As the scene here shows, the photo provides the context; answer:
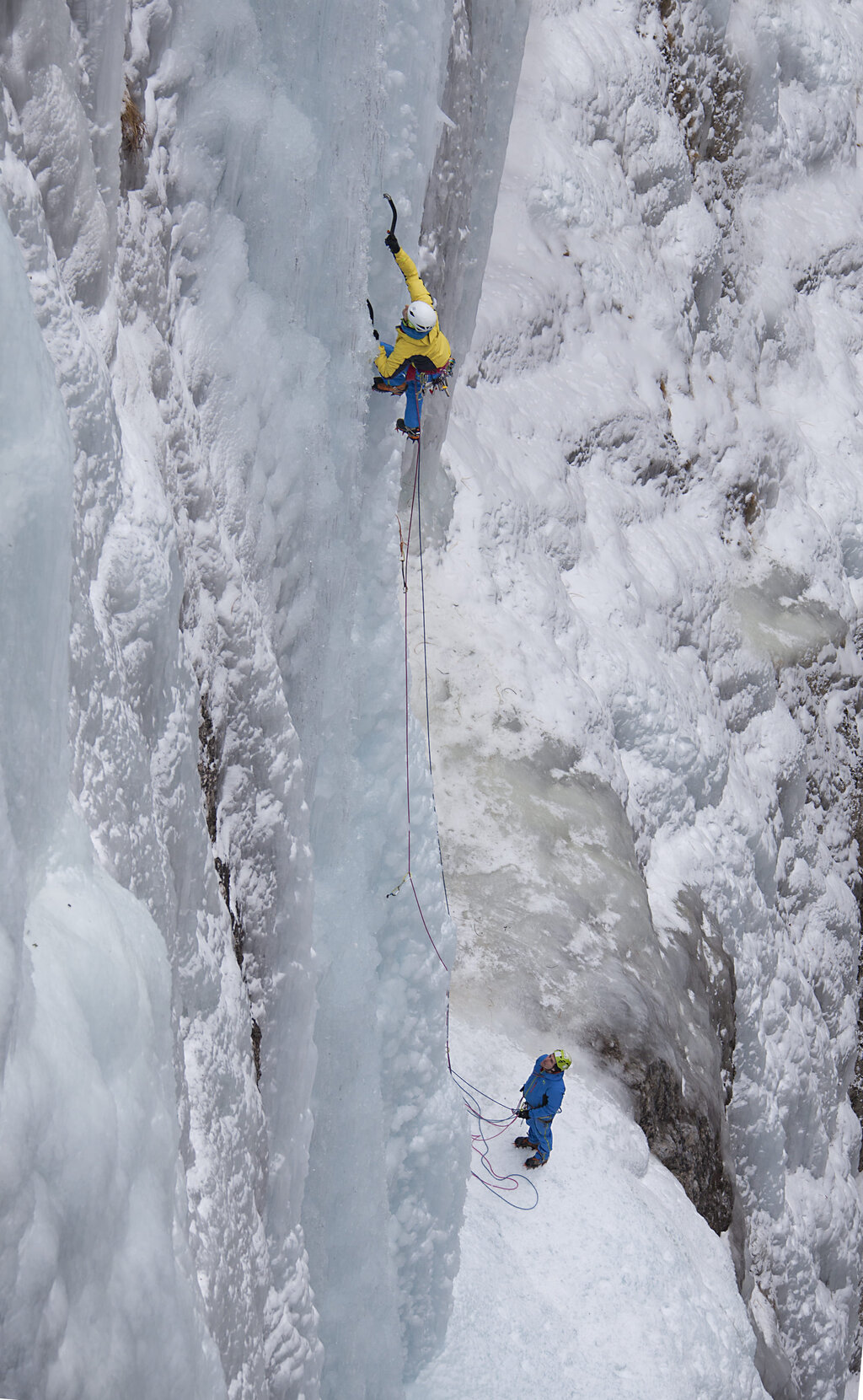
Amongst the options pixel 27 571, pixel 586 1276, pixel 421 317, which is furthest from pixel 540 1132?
pixel 27 571

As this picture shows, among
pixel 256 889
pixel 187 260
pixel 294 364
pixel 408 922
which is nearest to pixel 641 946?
pixel 408 922

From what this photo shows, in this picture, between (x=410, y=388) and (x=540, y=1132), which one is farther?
(x=540, y=1132)

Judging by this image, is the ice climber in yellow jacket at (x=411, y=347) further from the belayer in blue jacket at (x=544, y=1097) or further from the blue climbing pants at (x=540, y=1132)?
the blue climbing pants at (x=540, y=1132)

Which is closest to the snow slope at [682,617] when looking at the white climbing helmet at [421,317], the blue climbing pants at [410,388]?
the blue climbing pants at [410,388]

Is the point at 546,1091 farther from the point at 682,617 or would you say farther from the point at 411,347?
the point at 682,617

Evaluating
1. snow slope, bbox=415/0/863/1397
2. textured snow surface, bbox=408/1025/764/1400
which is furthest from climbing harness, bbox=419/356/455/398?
textured snow surface, bbox=408/1025/764/1400

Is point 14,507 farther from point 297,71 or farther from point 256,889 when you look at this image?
point 297,71
